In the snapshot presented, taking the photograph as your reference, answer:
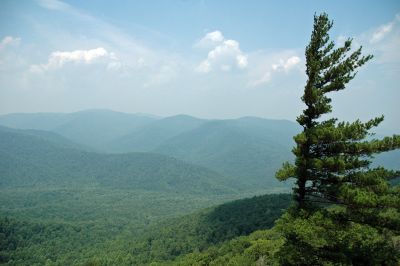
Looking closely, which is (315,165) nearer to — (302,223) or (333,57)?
(302,223)

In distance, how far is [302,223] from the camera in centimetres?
1884

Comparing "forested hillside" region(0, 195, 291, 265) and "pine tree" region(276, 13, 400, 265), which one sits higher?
"pine tree" region(276, 13, 400, 265)

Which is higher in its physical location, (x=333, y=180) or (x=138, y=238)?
(x=333, y=180)

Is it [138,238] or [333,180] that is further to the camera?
[138,238]

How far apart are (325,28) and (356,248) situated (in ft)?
42.2

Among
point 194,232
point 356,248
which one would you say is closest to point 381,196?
point 356,248

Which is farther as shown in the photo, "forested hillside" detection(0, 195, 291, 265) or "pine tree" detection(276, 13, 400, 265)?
"forested hillside" detection(0, 195, 291, 265)

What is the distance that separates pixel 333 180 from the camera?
20578 millimetres

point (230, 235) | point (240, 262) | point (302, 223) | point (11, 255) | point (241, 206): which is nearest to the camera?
point (302, 223)

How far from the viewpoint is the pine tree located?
62.3ft

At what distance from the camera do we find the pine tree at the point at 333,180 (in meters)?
19.0

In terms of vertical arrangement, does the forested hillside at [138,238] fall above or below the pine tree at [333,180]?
below

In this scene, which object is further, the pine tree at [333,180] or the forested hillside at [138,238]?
the forested hillside at [138,238]

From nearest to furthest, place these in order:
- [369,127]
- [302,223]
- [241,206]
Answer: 1. [302,223]
2. [369,127]
3. [241,206]
